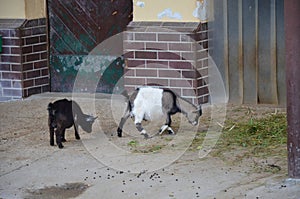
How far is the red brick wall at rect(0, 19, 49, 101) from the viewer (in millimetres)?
10383

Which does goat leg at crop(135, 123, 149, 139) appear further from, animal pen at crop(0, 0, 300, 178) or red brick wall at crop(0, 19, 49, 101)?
red brick wall at crop(0, 19, 49, 101)

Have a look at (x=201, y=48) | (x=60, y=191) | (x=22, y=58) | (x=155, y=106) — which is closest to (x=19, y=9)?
(x=22, y=58)

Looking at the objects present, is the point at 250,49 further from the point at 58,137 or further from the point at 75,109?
the point at 58,137

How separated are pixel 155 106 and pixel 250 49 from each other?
6.22ft

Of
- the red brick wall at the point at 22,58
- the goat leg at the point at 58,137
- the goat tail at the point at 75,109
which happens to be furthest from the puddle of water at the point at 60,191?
the red brick wall at the point at 22,58

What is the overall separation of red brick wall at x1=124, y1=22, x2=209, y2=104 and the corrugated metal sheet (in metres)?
0.24

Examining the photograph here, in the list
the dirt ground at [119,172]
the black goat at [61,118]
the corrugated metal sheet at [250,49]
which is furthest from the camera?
the corrugated metal sheet at [250,49]

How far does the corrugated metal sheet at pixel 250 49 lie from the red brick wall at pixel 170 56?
24 centimetres

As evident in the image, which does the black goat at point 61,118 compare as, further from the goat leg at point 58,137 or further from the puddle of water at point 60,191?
the puddle of water at point 60,191

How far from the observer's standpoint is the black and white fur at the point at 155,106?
26.4 feet

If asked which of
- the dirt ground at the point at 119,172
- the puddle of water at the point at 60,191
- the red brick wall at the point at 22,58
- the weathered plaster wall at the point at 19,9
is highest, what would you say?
the weathered plaster wall at the point at 19,9

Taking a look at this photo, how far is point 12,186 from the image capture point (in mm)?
6730

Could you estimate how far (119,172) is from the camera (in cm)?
699

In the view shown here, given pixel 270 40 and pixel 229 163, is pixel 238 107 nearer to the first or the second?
pixel 270 40
